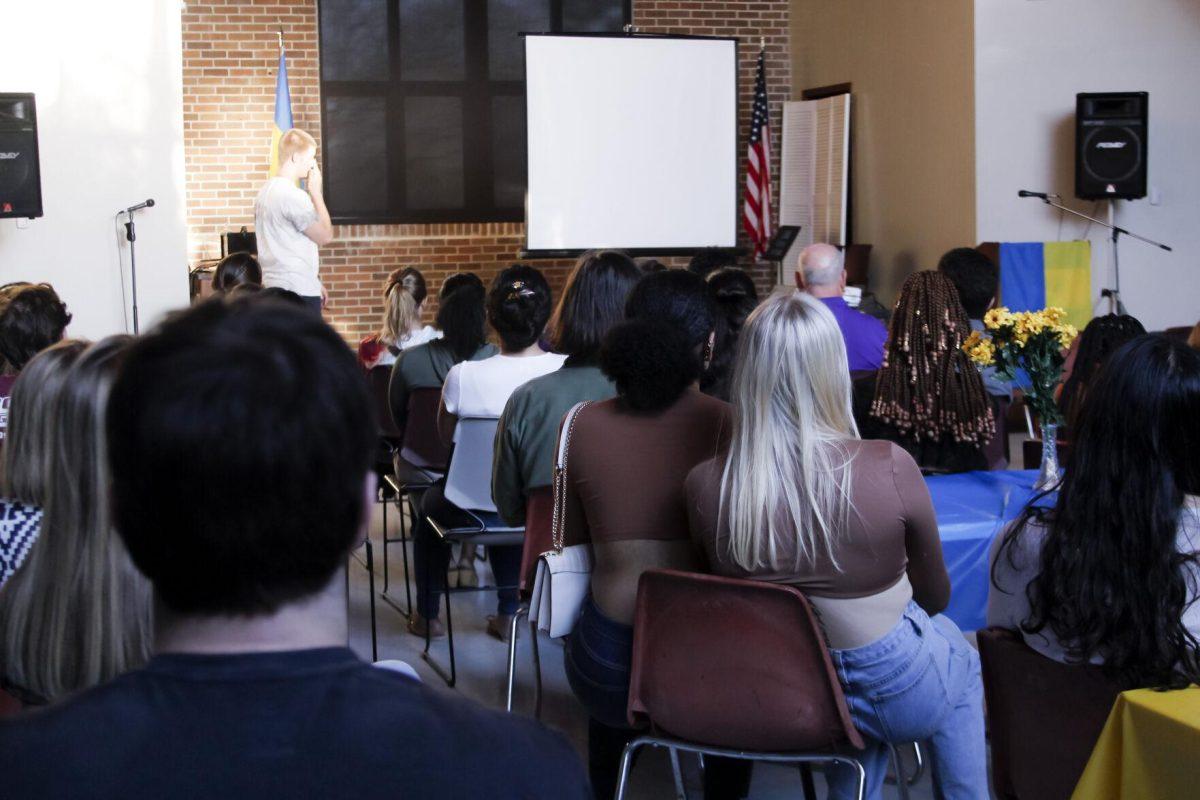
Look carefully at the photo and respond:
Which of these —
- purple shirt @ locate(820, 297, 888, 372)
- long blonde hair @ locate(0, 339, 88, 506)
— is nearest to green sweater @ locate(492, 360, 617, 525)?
long blonde hair @ locate(0, 339, 88, 506)

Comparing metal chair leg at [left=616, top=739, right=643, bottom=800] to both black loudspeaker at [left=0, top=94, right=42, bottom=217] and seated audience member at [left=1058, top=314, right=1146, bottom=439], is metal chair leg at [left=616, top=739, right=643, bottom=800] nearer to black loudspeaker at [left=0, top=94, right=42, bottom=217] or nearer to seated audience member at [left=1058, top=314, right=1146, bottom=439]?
seated audience member at [left=1058, top=314, right=1146, bottom=439]

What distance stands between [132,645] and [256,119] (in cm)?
861

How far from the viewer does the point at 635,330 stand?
2.58m

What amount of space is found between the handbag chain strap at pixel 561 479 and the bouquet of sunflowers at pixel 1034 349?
1145mm

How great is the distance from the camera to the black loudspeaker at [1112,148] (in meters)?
7.95

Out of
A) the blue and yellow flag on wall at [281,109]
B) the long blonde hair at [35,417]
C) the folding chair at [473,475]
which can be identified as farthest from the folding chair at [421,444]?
the blue and yellow flag on wall at [281,109]

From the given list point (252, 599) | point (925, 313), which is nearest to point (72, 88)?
point (925, 313)

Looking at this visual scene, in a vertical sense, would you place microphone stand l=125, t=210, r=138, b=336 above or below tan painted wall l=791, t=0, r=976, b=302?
below

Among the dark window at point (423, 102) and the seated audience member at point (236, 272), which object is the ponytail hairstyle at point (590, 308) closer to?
the seated audience member at point (236, 272)

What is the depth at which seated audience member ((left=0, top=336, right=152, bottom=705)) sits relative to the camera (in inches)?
64.3

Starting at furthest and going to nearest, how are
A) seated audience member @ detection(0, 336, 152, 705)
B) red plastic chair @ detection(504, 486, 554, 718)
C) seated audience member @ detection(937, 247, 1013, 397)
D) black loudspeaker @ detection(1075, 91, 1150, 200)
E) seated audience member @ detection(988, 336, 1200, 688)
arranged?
black loudspeaker @ detection(1075, 91, 1150, 200)
seated audience member @ detection(937, 247, 1013, 397)
red plastic chair @ detection(504, 486, 554, 718)
seated audience member @ detection(988, 336, 1200, 688)
seated audience member @ detection(0, 336, 152, 705)

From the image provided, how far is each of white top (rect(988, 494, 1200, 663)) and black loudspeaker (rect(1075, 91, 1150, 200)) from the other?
255 inches

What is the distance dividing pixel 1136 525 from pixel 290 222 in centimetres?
536

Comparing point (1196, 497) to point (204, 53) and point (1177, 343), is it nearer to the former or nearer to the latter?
point (1177, 343)
